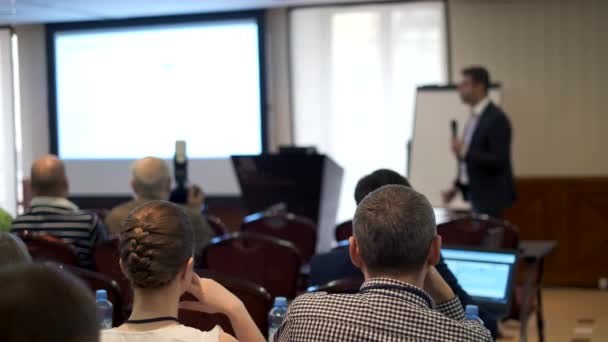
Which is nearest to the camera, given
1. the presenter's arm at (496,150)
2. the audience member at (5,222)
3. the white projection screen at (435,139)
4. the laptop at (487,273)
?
the laptop at (487,273)

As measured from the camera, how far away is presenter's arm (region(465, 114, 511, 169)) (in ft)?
18.8

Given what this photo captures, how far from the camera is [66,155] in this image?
29.8ft

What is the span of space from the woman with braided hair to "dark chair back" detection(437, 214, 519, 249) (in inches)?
99.5

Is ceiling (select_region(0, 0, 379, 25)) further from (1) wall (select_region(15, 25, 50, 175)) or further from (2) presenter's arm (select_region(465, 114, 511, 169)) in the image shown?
(2) presenter's arm (select_region(465, 114, 511, 169))

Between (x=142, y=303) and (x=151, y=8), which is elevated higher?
(x=151, y=8)

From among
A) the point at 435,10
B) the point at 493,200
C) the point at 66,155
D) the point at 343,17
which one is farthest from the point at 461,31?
the point at 66,155

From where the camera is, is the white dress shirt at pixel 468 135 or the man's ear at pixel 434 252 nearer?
the man's ear at pixel 434 252

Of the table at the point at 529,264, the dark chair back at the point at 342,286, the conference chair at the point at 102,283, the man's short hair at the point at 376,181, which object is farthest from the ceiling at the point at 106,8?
the dark chair back at the point at 342,286

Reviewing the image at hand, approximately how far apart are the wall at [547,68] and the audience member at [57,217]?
454cm

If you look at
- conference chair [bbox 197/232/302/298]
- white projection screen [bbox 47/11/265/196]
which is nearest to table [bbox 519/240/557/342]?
conference chair [bbox 197/232/302/298]

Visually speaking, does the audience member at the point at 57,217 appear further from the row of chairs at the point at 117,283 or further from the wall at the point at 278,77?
the wall at the point at 278,77

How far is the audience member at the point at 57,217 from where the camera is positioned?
13.4ft

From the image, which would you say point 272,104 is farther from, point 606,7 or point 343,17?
point 606,7

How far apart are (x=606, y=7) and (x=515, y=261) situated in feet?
16.4
